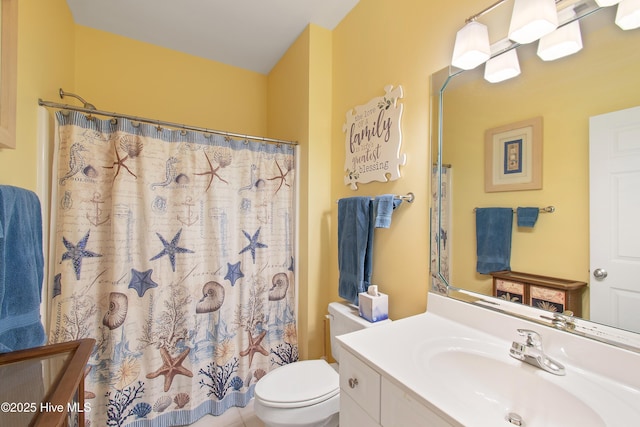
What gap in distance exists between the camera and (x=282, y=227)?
75.6 inches

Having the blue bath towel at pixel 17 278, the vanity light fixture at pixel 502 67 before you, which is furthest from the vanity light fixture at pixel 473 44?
the blue bath towel at pixel 17 278

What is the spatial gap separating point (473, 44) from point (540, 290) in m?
0.90

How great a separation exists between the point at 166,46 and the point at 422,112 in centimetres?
212

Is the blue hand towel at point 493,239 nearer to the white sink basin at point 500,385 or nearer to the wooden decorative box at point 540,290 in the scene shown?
the wooden decorative box at point 540,290

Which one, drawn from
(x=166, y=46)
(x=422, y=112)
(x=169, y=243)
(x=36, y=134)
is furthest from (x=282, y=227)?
(x=166, y=46)

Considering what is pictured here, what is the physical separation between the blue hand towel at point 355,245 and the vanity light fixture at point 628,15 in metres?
1.00

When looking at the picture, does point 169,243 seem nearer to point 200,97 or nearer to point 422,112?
point 200,97

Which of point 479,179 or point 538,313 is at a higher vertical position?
point 479,179

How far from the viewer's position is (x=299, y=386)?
1.26 metres

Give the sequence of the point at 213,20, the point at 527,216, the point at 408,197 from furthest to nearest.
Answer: the point at 213,20
the point at 408,197
the point at 527,216

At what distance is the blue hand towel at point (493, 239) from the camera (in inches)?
37.5

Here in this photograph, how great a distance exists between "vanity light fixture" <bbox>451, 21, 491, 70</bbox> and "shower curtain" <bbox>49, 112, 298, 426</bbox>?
1.22m

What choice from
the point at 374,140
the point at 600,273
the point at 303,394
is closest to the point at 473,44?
the point at 374,140

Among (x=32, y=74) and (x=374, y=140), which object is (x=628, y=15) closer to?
(x=374, y=140)
